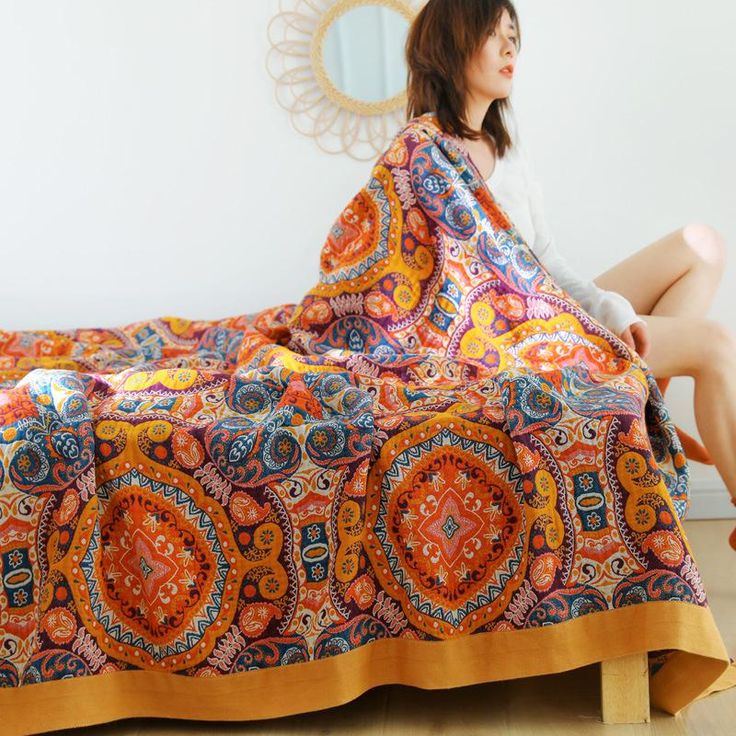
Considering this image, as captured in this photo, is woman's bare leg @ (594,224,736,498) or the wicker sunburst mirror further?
the wicker sunburst mirror

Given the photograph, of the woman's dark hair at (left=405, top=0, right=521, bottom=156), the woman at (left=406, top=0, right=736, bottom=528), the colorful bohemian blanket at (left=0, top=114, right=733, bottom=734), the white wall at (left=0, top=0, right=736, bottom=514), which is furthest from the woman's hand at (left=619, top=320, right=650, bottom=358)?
the white wall at (left=0, top=0, right=736, bottom=514)

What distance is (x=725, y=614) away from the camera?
2078 mm

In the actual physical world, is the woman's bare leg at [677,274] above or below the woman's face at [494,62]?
below

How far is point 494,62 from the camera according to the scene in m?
2.23

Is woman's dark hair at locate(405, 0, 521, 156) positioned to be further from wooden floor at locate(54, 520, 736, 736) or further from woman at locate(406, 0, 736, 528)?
wooden floor at locate(54, 520, 736, 736)

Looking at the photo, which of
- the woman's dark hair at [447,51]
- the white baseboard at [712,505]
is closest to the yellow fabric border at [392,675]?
the woman's dark hair at [447,51]

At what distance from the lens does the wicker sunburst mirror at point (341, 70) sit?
10.0 ft

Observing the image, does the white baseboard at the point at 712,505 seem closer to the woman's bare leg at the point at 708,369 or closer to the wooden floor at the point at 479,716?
the woman's bare leg at the point at 708,369

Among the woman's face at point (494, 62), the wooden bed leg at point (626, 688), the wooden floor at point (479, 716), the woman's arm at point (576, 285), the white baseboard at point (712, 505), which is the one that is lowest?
the white baseboard at point (712, 505)

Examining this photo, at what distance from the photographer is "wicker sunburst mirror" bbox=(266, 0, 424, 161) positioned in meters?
3.06

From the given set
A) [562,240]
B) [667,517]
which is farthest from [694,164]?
[667,517]

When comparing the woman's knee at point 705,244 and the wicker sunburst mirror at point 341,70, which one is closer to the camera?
the woman's knee at point 705,244

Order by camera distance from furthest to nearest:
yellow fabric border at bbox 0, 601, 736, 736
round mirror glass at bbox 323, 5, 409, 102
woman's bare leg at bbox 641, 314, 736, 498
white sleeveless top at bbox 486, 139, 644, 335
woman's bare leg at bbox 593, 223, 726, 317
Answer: round mirror glass at bbox 323, 5, 409, 102, woman's bare leg at bbox 593, 223, 726, 317, white sleeveless top at bbox 486, 139, 644, 335, woman's bare leg at bbox 641, 314, 736, 498, yellow fabric border at bbox 0, 601, 736, 736

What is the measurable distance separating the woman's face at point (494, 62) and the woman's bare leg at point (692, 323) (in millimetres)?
571
